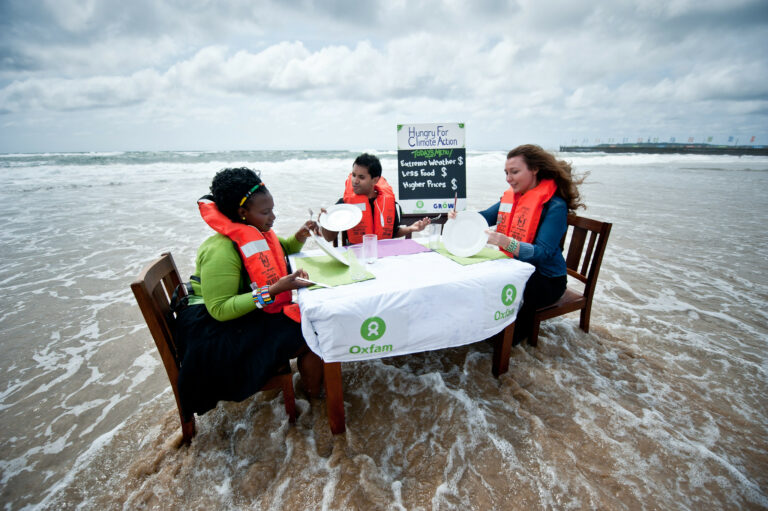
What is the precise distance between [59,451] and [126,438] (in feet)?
1.47

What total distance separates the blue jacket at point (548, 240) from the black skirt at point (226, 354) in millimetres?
1882

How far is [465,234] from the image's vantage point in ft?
8.39

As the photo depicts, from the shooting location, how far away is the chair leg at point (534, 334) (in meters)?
2.87

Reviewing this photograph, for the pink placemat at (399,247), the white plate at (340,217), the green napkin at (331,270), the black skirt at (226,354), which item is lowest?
the black skirt at (226,354)

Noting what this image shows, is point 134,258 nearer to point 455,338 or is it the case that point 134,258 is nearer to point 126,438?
point 126,438

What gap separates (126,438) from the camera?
229 centimetres

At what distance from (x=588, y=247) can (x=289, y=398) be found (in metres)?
2.92

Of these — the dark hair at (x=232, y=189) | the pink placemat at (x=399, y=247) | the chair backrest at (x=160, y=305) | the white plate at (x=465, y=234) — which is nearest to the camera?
the chair backrest at (x=160, y=305)

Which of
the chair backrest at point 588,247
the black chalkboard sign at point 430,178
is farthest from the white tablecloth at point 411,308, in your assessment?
the black chalkboard sign at point 430,178

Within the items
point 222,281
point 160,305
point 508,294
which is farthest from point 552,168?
point 160,305

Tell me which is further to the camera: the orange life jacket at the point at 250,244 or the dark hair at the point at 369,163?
the dark hair at the point at 369,163

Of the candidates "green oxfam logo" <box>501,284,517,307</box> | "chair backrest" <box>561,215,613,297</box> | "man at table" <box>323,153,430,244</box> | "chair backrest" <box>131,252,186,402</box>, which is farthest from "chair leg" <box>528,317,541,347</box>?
"chair backrest" <box>131,252,186,402</box>

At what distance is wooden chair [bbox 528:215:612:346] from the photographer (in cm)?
285

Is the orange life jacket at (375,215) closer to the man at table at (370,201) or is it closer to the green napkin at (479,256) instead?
the man at table at (370,201)
